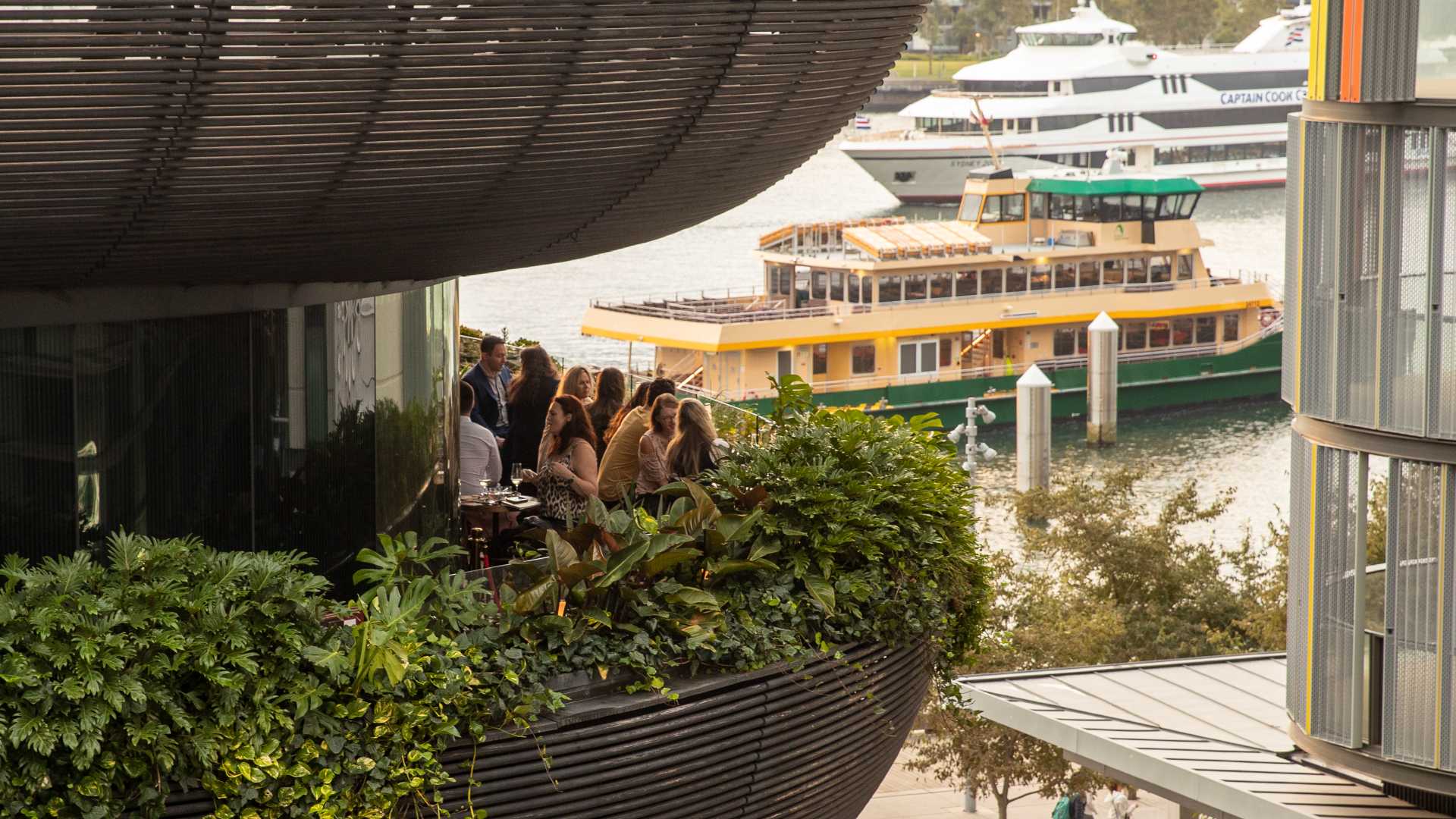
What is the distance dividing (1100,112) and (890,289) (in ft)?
131

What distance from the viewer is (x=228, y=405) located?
675 centimetres

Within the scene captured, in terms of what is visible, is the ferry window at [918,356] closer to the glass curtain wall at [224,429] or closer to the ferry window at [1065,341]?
the ferry window at [1065,341]

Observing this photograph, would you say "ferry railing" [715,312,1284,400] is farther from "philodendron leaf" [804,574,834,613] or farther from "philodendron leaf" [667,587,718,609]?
"philodendron leaf" [667,587,718,609]

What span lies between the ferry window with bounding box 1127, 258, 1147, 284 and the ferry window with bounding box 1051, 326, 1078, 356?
2.38m

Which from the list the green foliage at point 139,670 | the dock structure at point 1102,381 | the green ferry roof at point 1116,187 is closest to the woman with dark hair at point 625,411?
the green foliage at point 139,670

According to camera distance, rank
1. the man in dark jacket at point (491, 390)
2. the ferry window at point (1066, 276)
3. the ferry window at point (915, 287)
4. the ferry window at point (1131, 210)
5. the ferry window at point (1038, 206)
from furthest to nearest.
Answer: the ferry window at point (1038, 206), the ferry window at point (1131, 210), the ferry window at point (1066, 276), the ferry window at point (915, 287), the man in dark jacket at point (491, 390)

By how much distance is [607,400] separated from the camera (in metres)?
9.68

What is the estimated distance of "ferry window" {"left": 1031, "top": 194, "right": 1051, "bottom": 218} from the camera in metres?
54.2

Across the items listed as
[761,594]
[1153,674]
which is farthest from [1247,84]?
[761,594]

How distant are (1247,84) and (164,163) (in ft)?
294

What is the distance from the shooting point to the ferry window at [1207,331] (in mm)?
54469

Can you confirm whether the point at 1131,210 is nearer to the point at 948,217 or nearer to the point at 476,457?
the point at 948,217

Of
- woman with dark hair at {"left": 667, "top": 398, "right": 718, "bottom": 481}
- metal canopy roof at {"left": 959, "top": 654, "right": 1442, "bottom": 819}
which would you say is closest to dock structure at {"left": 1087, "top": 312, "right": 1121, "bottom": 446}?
metal canopy roof at {"left": 959, "top": 654, "right": 1442, "bottom": 819}

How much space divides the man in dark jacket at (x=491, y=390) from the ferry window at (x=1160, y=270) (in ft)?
148
